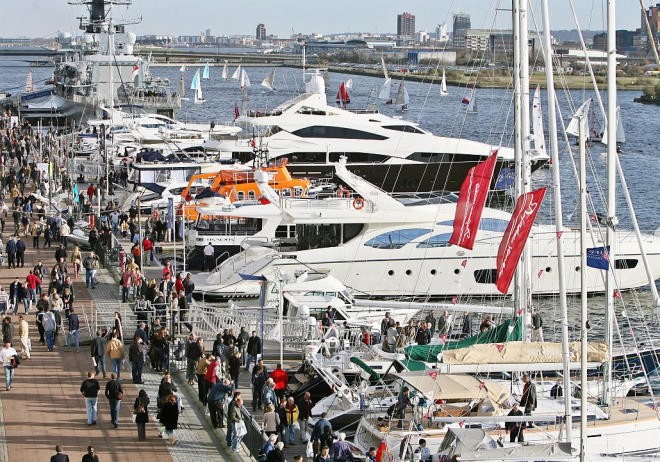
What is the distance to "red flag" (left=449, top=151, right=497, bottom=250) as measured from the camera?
2661 cm

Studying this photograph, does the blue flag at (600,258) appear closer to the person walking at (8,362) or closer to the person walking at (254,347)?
the person walking at (254,347)

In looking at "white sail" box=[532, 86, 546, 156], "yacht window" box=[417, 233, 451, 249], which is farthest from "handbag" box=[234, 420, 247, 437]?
"white sail" box=[532, 86, 546, 156]

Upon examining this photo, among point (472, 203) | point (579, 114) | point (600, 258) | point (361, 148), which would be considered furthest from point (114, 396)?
point (361, 148)

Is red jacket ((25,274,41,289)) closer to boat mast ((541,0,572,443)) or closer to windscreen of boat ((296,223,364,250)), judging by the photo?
windscreen of boat ((296,223,364,250))

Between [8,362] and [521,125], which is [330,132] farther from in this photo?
[8,362]

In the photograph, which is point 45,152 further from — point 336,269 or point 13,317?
point 13,317

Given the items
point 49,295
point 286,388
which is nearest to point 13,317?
point 49,295

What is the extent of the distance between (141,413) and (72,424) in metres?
1.70

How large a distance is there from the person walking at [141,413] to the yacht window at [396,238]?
17542mm

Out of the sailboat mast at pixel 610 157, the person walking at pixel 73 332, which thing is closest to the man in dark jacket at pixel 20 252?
the person walking at pixel 73 332

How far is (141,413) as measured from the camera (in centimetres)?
2311

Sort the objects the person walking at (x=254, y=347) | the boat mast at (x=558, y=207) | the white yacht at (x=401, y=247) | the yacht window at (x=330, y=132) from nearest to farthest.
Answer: the boat mast at (x=558, y=207)
the person walking at (x=254, y=347)
the white yacht at (x=401, y=247)
the yacht window at (x=330, y=132)

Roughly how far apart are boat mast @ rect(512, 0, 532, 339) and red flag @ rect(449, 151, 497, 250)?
961 mm

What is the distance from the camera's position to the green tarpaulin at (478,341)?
26641 millimetres
